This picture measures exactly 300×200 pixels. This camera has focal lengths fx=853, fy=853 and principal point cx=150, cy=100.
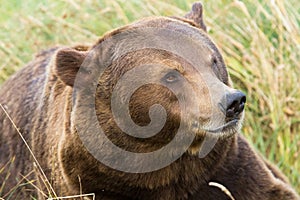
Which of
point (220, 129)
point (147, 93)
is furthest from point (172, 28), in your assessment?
point (220, 129)

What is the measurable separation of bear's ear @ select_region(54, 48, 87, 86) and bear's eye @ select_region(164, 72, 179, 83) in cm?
56

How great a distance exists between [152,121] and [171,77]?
10.5 inches

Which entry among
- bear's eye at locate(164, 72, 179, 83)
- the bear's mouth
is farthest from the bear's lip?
bear's eye at locate(164, 72, 179, 83)

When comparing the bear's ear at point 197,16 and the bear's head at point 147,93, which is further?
the bear's ear at point 197,16

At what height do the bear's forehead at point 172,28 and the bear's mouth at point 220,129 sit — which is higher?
the bear's forehead at point 172,28

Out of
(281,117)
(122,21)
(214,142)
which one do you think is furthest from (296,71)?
(214,142)

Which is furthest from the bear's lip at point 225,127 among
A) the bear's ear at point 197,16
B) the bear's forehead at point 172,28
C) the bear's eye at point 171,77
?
the bear's ear at point 197,16

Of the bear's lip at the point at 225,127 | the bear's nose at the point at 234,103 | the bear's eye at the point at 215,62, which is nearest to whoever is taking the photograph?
the bear's nose at the point at 234,103

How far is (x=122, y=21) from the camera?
7.62 meters

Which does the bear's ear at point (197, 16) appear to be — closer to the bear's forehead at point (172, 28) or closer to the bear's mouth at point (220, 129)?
the bear's forehead at point (172, 28)

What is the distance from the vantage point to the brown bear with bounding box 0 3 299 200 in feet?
15.1

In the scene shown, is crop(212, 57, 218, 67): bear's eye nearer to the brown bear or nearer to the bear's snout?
the brown bear

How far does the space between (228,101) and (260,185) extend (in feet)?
3.34

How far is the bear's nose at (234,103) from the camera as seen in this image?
171 inches
